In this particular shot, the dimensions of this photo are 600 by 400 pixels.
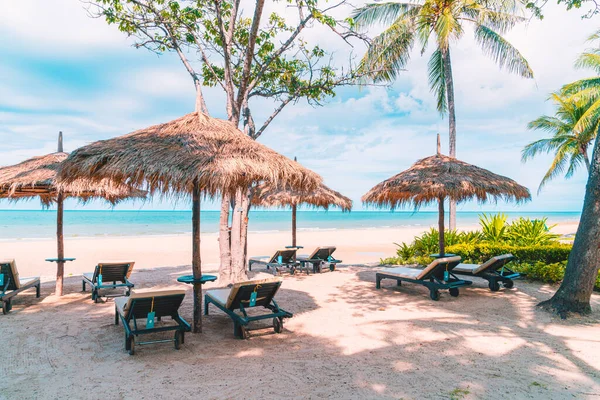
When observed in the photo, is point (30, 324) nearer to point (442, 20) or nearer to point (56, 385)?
point (56, 385)

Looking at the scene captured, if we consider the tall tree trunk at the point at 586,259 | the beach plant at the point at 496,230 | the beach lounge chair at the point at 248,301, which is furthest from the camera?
the beach plant at the point at 496,230

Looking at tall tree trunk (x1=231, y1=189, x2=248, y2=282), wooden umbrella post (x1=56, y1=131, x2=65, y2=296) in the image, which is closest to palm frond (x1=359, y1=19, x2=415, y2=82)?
tall tree trunk (x1=231, y1=189, x2=248, y2=282)

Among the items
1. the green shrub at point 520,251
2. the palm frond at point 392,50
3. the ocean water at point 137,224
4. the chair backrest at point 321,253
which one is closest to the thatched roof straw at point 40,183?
the chair backrest at point 321,253

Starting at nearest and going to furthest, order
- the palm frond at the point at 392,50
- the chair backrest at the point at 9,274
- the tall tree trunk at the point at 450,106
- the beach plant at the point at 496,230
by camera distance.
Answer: the chair backrest at the point at 9,274, the beach plant at the point at 496,230, the tall tree trunk at the point at 450,106, the palm frond at the point at 392,50

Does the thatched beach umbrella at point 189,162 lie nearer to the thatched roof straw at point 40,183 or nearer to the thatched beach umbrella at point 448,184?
the thatched roof straw at point 40,183

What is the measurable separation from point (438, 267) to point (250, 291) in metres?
3.44

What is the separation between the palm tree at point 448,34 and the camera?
11773 mm

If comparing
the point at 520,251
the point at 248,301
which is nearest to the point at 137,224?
the point at 520,251

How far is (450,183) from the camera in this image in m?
6.84

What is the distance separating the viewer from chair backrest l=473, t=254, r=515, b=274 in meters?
6.55

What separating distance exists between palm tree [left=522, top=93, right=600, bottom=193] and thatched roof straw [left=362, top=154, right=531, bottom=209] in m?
13.8

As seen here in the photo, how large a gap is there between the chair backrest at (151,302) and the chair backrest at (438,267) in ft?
13.4

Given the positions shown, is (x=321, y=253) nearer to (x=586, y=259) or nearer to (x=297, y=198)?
(x=297, y=198)

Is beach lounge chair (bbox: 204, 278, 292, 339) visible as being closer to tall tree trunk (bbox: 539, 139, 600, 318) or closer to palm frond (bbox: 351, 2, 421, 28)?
tall tree trunk (bbox: 539, 139, 600, 318)
